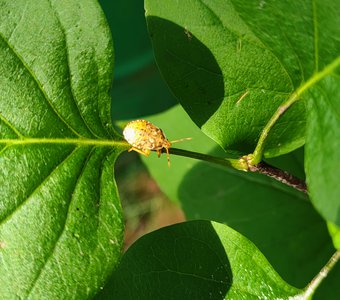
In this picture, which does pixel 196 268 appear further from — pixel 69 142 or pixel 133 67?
pixel 133 67

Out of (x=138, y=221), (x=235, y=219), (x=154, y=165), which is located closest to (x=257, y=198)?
(x=235, y=219)

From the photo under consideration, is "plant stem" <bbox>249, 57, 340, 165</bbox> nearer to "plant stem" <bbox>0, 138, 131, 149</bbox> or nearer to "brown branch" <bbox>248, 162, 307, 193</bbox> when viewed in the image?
"brown branch" <bbox>248, 162, 307, 193</bbox>

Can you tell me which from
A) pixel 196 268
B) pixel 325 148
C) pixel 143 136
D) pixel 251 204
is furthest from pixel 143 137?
pixel 251 204

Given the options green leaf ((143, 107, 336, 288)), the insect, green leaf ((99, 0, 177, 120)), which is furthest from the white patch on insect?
green leaf ((99, 0, 177, 120))

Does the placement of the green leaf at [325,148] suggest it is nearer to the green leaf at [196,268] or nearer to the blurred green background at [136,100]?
the green leaf at [196,268]

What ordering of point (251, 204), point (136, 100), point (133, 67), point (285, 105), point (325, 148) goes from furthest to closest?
point (136, 100) → point (133, 67) → point (251, 204) → point (285, 105) → point (325, 148)

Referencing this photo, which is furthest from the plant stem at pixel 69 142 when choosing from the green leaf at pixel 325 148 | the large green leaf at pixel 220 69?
the green leaf at pixel 325 148
